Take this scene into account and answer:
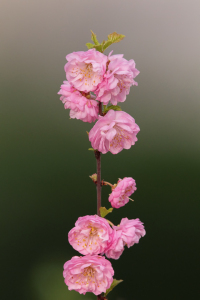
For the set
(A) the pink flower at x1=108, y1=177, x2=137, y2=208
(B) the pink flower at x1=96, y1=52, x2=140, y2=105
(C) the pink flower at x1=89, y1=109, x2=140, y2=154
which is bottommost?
(A) the pink flower at x1=108, y1=177, x2=137, y2=208

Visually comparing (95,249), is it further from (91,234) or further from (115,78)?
(115,78)

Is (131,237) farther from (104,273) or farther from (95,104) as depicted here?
(95,104)

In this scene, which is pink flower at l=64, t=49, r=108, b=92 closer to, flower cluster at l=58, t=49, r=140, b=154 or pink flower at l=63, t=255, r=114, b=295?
flower cluster at l=58, t=49, r=140, b=154

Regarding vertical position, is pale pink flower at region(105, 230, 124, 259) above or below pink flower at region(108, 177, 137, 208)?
below

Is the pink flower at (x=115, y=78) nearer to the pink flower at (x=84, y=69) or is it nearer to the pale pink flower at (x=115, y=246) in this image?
the pink flower at (x=84, y=69)

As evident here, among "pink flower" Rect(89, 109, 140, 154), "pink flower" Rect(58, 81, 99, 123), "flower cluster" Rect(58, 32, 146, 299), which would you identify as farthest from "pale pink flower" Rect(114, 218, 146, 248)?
"pink flower" Rect(58, 81, 99, 123)
